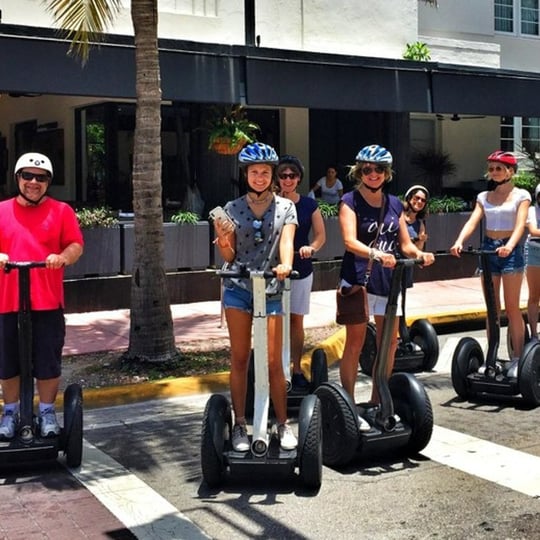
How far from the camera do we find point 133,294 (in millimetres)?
8594

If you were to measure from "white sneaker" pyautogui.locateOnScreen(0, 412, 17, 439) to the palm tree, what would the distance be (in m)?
2.80

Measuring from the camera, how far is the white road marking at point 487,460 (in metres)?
5.33

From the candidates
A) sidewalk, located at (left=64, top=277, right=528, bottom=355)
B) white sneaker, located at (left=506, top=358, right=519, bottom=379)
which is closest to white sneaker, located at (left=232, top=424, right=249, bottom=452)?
white sneaker, located at (left=506, top=358, right=519, bottom=379)

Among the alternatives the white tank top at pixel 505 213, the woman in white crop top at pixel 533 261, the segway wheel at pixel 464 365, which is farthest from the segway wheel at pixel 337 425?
the woman in white crop top at pixel 533 261

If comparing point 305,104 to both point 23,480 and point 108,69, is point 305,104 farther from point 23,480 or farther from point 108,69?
point 23,480

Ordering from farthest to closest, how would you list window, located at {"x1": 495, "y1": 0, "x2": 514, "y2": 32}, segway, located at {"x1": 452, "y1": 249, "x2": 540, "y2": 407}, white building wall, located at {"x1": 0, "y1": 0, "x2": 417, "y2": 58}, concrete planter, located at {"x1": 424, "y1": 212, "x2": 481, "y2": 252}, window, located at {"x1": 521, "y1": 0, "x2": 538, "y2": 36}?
window, located at {"x1": 521, "y1": 0, "x2": 538, "y2": 36}
window, located at {"x1": 495, "y1": 0, "x2": 514, "y2": 32}
concrete planter, located at {"x1": 424, "y1": 212, "x2": 481, "y2": 252}
white building wall, located at {"x1": 0, "y1": 0, "x2": 417, "y2": 58}
segway, located at {"x1": 452, "y1": 249, "x2": 540, "y2": 407}

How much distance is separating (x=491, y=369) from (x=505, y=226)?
1.22 meters

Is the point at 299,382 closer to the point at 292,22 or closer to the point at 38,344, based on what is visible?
the point at 38,344

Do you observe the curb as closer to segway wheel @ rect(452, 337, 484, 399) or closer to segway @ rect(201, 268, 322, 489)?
segway wheel @ rect(452, 337, 484, 399)

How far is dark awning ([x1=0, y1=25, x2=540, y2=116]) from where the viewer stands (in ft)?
36.4

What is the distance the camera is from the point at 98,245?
11.9 meters

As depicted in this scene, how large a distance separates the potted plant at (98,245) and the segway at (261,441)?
273 inches

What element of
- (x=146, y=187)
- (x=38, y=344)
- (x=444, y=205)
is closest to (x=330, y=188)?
(x=444, y=205)

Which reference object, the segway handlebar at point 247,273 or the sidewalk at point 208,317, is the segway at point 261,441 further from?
the sidewalk at point 208,317
